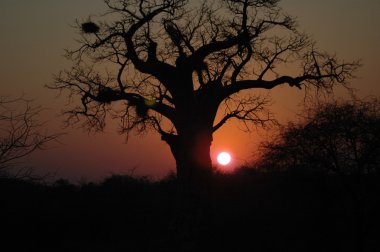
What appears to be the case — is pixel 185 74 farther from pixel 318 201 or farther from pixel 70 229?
pixel 318 201

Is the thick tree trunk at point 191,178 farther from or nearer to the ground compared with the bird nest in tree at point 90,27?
nearer to the ground

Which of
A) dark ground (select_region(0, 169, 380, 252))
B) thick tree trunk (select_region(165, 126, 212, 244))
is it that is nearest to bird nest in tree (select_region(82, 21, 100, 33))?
thick tree trunk (select_region(165, 126, 212, 244))

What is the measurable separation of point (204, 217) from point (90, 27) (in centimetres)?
465

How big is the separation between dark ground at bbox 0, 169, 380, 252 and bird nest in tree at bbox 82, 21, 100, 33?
3481 mm

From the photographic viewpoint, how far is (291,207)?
43.0 ft

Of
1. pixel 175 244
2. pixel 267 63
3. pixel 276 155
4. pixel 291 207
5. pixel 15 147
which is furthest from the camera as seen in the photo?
pixel 291 207

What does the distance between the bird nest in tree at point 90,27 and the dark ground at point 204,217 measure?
11.4 feet

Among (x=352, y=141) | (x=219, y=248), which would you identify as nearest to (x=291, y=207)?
(x=352, y=141)

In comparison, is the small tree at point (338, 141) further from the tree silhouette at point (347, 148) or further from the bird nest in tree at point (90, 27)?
the bird nest in tree at point (90, 27)

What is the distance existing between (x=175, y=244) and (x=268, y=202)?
4.40 meters

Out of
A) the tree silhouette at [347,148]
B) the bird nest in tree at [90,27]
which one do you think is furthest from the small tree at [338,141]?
the bird nest in tree at [90,27]

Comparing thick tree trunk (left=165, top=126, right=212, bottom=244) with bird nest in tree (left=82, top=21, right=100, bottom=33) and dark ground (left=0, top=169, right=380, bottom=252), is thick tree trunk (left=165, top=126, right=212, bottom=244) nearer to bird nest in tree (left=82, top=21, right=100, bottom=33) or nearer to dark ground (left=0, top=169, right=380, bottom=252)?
dark ground (left=0, top=169, right=380, bottom=252)

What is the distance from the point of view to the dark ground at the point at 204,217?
9992 mm

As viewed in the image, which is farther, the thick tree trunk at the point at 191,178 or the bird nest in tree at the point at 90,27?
the bird nest in tree at the point at 90,27
